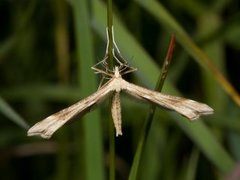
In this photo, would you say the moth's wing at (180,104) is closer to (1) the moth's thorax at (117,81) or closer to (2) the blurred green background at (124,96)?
(1) the moth's thorax at (117,81)

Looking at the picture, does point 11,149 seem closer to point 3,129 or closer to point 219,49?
point 3,129

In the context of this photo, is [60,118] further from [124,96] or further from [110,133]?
[124,96]

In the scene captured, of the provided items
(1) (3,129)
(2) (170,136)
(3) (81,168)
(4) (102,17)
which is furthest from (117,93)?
(1) (3,129)

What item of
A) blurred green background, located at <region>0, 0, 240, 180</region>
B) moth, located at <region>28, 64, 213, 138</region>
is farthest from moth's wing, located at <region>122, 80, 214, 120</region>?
blurred green background, located at <region>0, 0, 240, 180</region>

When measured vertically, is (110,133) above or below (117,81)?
below

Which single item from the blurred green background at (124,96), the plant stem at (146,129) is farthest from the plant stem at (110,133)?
the blurred green background at (124,96)

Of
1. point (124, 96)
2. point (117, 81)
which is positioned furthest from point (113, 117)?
point (124, 96)

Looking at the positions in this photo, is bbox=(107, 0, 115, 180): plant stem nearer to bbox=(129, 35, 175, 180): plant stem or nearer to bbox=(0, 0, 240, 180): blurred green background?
bbox=(129, 35, 175, 180): plant stem

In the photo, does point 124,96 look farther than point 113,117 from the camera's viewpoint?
Yes
